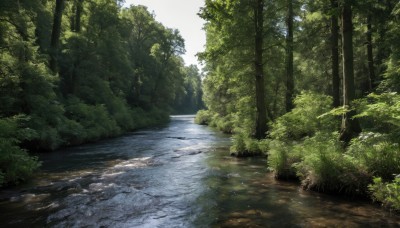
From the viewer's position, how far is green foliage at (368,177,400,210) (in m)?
6.93

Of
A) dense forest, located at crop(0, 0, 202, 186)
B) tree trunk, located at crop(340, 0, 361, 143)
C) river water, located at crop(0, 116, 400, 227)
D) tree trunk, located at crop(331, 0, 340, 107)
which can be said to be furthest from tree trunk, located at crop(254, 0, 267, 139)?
dense forest, located at crop(0, 0, 202, 186)

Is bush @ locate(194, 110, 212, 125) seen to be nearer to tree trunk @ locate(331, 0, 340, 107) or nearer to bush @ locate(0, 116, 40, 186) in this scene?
tree trunk @ locate(331, 0, 340, 107)

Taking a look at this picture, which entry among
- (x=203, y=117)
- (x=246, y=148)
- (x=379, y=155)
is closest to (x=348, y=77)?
(x=379, y=155)

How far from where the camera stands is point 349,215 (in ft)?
24.1

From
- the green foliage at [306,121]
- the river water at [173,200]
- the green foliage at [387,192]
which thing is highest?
the green foliage at [306,121]

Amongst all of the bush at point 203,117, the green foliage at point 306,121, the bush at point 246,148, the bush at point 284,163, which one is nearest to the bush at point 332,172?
the bush at point 284,163

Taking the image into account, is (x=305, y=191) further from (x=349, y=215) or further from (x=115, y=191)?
(x=115, y=191)

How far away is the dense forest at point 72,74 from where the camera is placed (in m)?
16.2

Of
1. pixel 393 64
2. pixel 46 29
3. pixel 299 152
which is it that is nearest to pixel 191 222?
pixel 299 152

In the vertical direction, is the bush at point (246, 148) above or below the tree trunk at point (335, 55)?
below

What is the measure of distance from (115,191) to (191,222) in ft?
12.3

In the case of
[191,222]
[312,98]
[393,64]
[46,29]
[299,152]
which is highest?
[46,29]

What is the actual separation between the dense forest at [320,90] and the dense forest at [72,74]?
30.7 feet

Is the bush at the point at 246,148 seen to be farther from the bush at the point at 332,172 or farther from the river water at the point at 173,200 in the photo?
the bush at the point at 332,172
